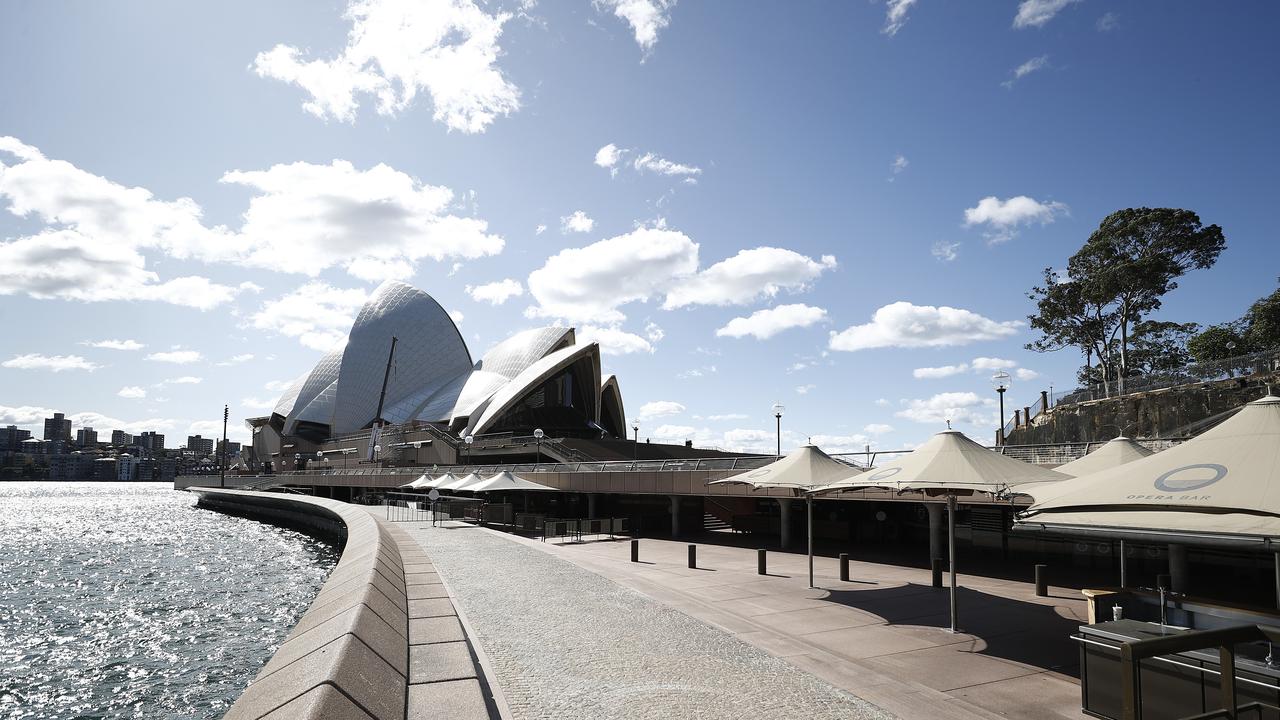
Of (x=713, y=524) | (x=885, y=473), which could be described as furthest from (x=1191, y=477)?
(x=713, y=524)

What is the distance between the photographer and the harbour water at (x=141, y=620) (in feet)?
39.3

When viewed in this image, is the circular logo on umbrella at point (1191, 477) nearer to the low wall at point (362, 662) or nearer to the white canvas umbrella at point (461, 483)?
the low wall at point (362, 662)

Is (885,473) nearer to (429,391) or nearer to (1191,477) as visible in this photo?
(1191,477)

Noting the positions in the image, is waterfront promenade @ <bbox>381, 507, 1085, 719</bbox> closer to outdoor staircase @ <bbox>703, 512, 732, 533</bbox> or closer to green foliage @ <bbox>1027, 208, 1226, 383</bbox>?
outdoor staircase @ <bbox>703, 512, 732, 533</bbox>

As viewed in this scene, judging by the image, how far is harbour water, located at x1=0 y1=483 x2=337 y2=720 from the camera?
39.3 feet

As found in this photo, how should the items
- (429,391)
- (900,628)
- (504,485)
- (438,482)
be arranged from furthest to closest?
(429,391) < (438,482) < (504,485) < (900,628)

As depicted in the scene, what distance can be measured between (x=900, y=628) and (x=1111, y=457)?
4.68 metres

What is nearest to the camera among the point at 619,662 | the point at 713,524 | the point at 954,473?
the point at 619,662

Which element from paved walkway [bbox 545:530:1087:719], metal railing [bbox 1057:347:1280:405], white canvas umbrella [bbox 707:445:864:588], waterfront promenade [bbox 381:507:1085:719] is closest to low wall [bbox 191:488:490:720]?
waterfront promenade [bbox 381:507:1085:719]

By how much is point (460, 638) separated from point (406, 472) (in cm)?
4863

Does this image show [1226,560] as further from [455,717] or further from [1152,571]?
[455,717]

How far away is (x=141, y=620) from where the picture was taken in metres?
17.6

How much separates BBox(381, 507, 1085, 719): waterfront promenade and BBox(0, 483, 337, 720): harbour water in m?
4.60

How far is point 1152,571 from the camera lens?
60.6ft
